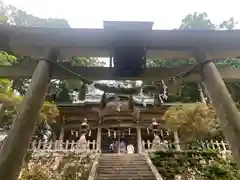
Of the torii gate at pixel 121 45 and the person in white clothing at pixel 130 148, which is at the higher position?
the person in white clothing at pixel 130 148

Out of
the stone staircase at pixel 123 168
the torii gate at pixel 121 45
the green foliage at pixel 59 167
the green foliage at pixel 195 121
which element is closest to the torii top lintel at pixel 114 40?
the torii gate at pixel 121 45

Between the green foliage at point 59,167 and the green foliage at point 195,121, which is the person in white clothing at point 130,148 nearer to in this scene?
the green foliage at point 195,121

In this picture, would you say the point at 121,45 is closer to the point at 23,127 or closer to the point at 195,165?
the point at 23,127

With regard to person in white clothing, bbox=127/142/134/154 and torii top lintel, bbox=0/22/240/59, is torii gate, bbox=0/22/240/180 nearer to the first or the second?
torii top lintel, bbox=0/22/240/59

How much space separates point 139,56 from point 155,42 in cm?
31

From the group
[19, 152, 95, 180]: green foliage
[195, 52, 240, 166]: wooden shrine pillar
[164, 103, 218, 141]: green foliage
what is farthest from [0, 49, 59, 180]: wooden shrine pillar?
[164, 103, 218, 141]: green foliage

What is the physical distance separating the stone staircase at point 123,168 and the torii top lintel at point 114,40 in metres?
7.35

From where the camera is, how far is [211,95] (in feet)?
10.4

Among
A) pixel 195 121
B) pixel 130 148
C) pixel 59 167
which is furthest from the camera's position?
pixel 130 148

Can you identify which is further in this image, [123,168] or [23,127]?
[123,168]

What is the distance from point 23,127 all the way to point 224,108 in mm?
2207

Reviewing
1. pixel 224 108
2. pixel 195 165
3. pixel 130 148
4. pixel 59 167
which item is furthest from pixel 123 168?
pixel 224 108

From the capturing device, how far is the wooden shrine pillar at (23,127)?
252 centimetres

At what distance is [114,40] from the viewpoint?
3.56 metres
